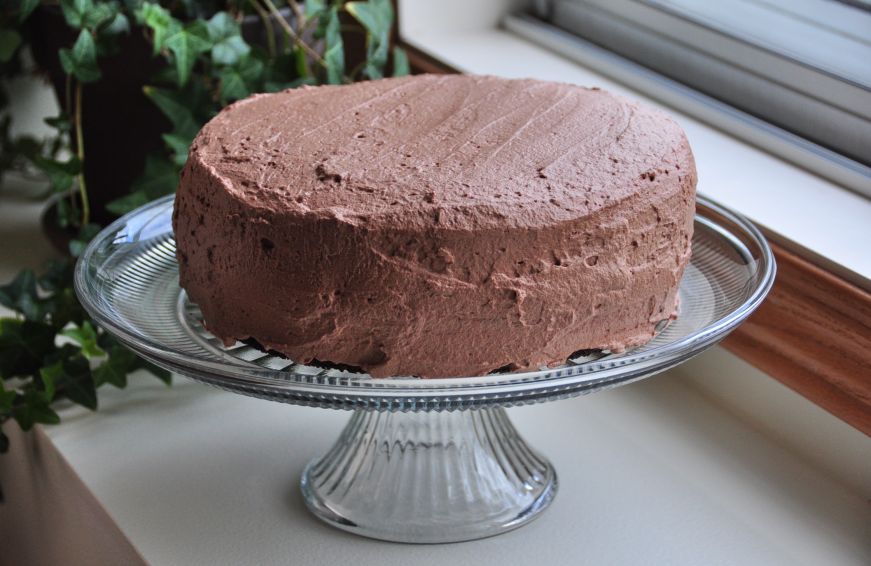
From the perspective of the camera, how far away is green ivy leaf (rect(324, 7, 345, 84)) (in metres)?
0.94

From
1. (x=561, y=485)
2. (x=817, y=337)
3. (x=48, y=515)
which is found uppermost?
(x=817, y=337)

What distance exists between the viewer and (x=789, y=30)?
96cm

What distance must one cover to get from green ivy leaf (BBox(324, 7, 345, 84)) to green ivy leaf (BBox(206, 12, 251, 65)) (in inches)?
2.9

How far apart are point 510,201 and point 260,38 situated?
484mm

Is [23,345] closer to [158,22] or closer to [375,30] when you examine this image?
[158,22]

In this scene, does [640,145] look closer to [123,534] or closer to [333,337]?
[333,337]

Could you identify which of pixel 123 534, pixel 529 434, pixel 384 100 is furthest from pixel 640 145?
pixel 123 534

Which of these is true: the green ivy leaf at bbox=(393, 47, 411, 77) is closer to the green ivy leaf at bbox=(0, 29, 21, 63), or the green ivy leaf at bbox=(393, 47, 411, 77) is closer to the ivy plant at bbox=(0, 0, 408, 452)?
Answer: the ivy plant at bbox=(0, 0, 408, 452)

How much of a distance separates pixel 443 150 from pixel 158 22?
37 cm

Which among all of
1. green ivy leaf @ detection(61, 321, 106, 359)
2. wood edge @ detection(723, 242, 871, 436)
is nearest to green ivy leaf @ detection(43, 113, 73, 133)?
green ivy leaf @ detection(61, 321, 106, 359)

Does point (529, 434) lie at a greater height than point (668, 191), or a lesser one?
lesser

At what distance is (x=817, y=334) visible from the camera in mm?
803

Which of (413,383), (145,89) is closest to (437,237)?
(413,383)

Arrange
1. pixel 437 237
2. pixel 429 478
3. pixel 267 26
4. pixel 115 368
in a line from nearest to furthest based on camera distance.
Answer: pixel 437 237 < pixel 429 478 < pixel 115 368 < pixel 267 26
